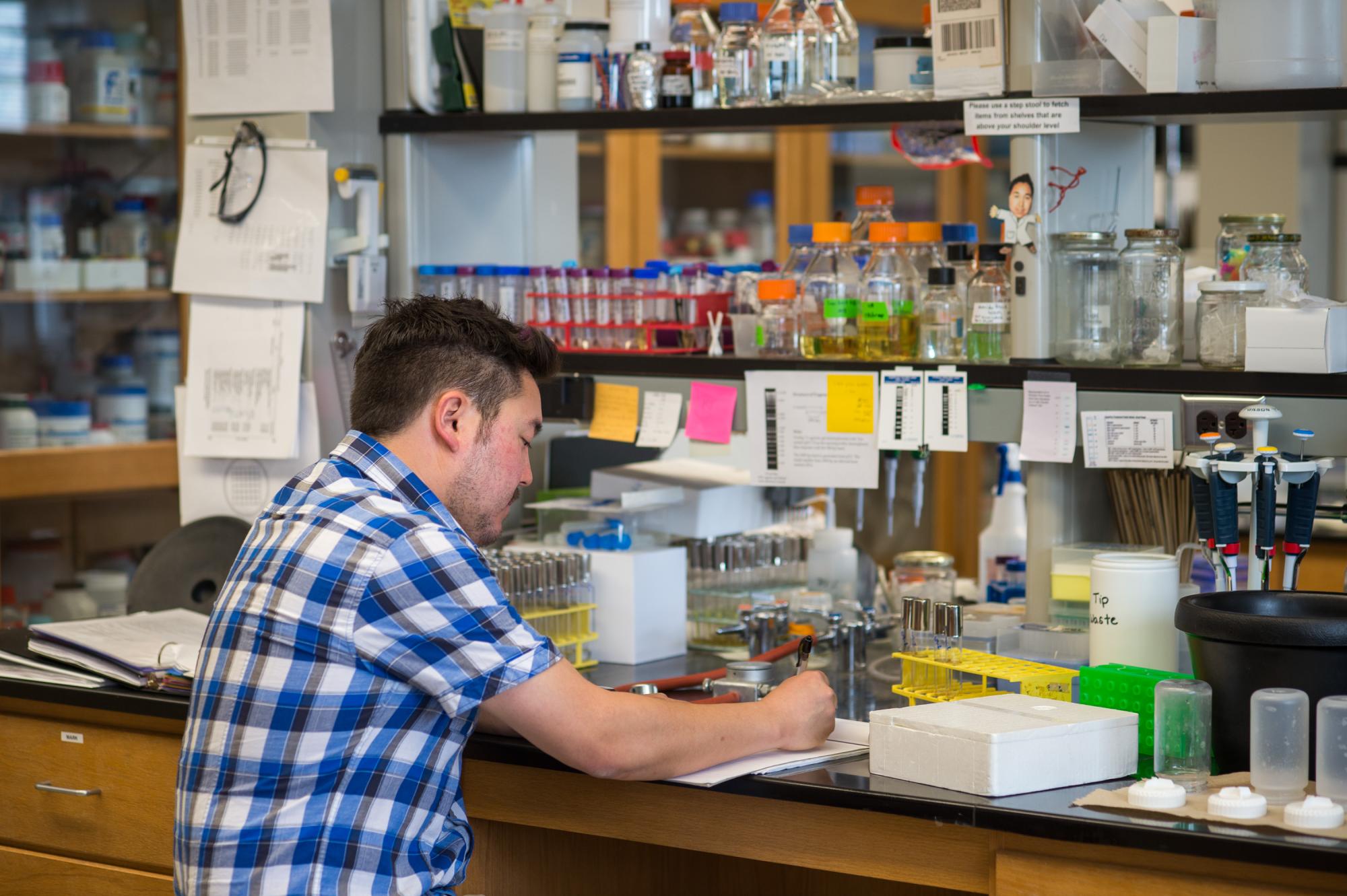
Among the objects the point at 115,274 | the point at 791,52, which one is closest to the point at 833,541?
the point at 791,52

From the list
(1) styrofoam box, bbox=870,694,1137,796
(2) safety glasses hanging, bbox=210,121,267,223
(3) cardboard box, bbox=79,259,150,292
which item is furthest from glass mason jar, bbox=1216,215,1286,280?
(3) cardboard box, bbox=79,259,150,292

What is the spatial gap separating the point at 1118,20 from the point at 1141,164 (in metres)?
0.29

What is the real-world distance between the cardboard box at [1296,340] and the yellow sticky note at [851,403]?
0.55m

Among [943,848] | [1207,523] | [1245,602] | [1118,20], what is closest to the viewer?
[943,848]

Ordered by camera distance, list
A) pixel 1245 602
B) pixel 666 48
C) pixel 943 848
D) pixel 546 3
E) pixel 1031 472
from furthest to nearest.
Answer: pixel 546 3, pixel 666 48, pixel 1031 472, pixel 1245 602, pixel 943 848

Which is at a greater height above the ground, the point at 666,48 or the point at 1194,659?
the point at 666,48

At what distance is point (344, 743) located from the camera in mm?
1648

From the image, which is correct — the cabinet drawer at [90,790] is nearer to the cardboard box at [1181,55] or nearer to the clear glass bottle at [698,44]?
the clear glass bottle at [698,44]

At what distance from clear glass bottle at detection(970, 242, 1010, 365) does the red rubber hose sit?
507 mm

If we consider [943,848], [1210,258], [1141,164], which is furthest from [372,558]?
[1210,258]

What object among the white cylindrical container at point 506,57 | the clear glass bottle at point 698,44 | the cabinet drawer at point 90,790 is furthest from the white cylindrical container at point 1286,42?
the cabinet drawer at point 90,790

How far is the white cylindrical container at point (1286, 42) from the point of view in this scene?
2027 mm

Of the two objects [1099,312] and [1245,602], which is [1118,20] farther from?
[1245,602]

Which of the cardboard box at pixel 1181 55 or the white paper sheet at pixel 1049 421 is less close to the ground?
the cardboard box at pixel 1181 55
